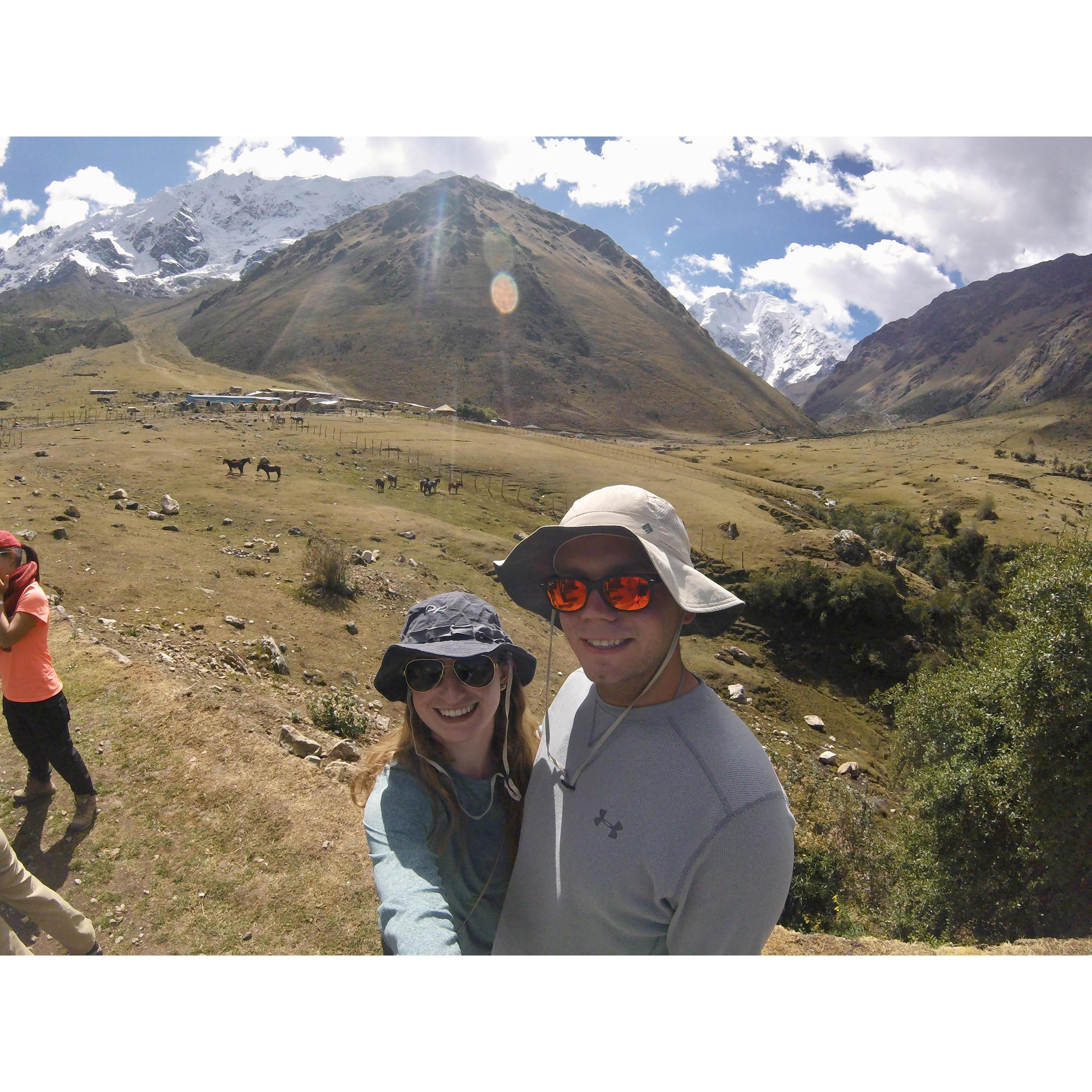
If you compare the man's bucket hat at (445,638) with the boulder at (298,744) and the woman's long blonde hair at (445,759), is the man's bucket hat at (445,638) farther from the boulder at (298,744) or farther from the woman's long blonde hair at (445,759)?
the boulder at (298,744)

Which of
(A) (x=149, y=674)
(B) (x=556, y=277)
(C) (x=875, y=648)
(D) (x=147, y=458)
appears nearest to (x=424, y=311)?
(B) (x=556, y=277)

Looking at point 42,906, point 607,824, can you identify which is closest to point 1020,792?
point 607,824

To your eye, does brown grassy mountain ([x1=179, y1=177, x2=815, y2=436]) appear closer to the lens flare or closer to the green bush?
the lens flare

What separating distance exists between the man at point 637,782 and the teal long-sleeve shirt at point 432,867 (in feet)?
0.40

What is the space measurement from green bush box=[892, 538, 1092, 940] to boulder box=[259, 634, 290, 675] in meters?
12.1

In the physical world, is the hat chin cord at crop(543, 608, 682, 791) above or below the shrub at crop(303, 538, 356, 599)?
above

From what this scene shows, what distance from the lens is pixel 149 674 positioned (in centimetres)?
847

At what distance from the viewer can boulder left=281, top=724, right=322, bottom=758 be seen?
774 cm

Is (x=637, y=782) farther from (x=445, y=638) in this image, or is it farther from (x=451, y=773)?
(x=445, y=638)

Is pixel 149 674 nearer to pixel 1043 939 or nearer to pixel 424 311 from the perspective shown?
pixel 1043 939

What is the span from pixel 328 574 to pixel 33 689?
1022 centimetres

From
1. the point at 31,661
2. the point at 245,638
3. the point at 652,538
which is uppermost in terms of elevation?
the point at 652,538

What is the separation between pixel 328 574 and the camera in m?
15.5

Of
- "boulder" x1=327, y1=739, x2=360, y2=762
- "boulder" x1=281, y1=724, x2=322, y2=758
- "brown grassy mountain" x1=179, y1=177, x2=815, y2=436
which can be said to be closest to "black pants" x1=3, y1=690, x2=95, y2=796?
"boulder" x1=281, y1=724, x2=322, y2=758
